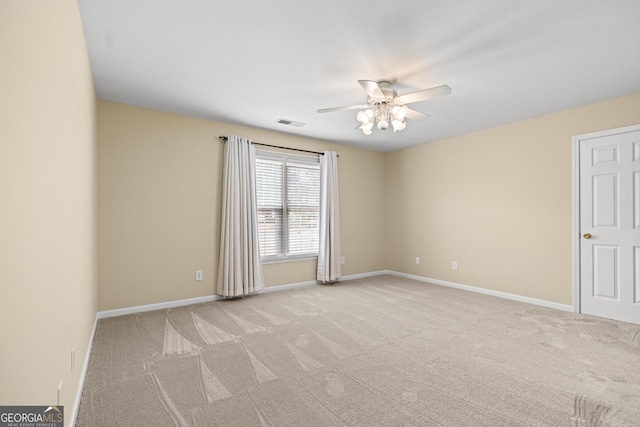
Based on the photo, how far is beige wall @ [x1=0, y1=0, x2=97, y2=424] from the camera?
89 centimetres

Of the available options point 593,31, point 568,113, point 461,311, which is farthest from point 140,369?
point 568,113

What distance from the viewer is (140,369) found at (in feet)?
7.94

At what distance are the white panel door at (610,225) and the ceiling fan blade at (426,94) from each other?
2.50 metres

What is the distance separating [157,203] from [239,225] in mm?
1106

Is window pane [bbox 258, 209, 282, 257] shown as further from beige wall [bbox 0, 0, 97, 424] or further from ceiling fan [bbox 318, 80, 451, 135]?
beige wall [bbox 0, 0, 97, 424]

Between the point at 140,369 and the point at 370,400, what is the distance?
5.93ft

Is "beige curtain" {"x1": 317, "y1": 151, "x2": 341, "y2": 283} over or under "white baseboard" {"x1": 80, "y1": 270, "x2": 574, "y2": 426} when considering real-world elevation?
over

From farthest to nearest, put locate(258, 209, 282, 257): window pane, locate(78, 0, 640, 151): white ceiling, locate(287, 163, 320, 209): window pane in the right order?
locate(287, 163, 320, 209): window pane < locate(258, 209, 282, 257): window pane < locate(78, 0, 640, 151): white ceiling

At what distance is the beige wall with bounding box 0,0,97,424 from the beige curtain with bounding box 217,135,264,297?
2.40m

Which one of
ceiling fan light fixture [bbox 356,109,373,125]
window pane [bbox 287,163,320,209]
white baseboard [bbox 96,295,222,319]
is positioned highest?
ceiling fan light fixture [bbox 356,109,373,125]

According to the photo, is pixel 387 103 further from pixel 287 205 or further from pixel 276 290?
pixel 276 290

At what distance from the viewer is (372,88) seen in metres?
2.73

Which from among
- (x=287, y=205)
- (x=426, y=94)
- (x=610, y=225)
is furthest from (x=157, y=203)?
(x=610, y=225)

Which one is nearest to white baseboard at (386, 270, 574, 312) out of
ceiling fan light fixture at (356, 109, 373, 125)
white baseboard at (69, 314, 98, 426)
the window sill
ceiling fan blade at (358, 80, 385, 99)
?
the window sill
